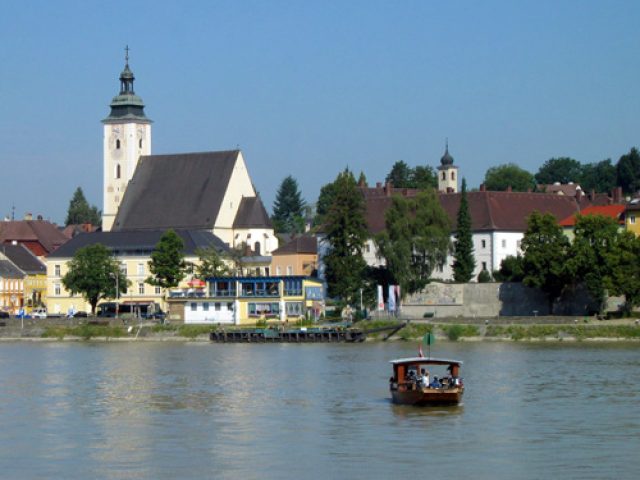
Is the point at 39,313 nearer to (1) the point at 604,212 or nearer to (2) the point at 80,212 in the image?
(1) the point at 604,212

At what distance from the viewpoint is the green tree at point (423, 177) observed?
560 ft

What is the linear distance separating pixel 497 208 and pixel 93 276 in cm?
3165

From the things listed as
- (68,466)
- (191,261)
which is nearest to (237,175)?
(191,261)

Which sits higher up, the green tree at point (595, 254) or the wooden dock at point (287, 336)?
the green tree at point (595, 254)

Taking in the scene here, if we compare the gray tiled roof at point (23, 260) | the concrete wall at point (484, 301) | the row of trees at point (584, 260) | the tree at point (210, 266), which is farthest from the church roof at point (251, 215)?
the row of trees at point (584, 260)

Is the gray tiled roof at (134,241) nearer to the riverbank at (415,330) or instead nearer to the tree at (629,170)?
the riverbank at (415,330)

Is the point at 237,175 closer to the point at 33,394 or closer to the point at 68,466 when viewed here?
the point at 33,394

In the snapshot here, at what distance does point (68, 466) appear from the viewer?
3472 cm

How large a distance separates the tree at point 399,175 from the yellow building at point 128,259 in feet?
191

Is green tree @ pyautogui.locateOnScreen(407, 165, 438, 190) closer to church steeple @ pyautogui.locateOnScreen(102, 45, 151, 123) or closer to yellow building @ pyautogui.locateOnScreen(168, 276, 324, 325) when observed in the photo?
church steeple @ pyautogui.locateOnScreen(102, 45, 151, 123)

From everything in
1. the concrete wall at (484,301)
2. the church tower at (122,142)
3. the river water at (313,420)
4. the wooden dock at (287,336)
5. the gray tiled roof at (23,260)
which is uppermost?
the church tower at (122,142)

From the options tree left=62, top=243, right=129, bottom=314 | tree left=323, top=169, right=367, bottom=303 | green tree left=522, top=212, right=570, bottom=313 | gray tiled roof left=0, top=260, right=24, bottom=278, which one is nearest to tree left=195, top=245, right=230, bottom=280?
tree left=62, top=243, right=129, bottom=314

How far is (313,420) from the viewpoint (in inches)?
1716

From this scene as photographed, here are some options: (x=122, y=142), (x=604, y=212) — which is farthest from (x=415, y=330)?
(x=122, y=142)
